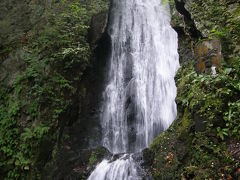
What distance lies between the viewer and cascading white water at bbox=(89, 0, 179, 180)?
9570 mm

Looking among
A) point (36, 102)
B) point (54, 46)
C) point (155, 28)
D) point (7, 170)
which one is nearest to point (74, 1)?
point (54, 46)

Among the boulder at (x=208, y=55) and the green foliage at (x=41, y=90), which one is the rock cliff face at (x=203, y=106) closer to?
the boulder at (x=208, y=55)

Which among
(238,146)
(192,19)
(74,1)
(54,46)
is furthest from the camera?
(74,1)

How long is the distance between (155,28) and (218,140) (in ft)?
27.8

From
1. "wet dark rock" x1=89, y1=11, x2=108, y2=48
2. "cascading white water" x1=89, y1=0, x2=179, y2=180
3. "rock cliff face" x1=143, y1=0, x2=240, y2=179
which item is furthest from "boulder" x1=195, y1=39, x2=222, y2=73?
"wet dark rock" x1=89, y1=11, x2=108, y2=48

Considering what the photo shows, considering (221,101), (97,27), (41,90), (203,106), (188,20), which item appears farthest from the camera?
(97,27)

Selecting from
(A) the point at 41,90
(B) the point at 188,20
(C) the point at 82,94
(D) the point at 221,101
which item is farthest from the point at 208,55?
(C) the point at 82,94

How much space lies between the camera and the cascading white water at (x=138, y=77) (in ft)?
31.4

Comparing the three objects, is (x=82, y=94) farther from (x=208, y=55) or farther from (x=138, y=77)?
(x=208, y=55)

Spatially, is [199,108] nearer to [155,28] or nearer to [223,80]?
[223,80]

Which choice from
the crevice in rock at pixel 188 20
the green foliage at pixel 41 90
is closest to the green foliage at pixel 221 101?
the crevice in rock at pixel 188 20

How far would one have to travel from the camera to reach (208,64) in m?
5.05

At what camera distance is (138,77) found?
10.8 m

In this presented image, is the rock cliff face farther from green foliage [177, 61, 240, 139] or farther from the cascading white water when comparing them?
the cascading white water
